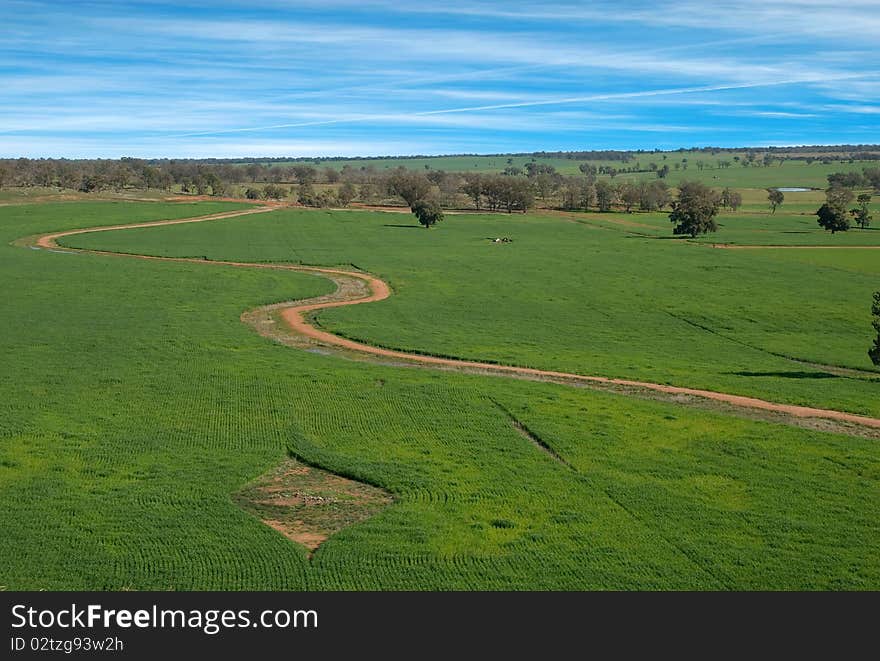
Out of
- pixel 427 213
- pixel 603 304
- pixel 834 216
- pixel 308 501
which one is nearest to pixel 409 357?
pixel 308 501

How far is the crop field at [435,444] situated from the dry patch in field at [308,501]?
0.67 ft

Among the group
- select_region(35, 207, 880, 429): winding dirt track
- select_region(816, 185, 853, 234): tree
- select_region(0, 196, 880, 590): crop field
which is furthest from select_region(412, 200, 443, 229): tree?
select_region(0, 196, 880, 590): crop field

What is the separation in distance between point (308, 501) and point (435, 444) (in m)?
6.78

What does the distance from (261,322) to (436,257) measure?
4359cm

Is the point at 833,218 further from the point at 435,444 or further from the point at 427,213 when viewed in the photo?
the point at 435,444

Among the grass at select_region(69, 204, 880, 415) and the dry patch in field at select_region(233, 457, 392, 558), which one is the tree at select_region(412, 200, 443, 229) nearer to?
the grass at select_region(69, 204, 880, 415)

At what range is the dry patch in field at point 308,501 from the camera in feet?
84.3

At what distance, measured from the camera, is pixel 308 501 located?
90.7 feet

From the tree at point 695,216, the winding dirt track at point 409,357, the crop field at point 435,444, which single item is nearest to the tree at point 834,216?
the tree at point 695,216

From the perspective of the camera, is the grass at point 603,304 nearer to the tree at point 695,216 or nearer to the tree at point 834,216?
the tree at point 695,216

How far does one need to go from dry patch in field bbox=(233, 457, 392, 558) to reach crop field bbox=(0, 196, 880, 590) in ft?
0.67

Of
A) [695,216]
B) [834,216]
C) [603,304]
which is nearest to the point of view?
[603,304]

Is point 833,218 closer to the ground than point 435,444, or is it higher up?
higher up

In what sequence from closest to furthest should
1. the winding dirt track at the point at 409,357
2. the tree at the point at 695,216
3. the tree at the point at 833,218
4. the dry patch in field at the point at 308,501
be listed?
1. the dry patch in field at the point at 308,501
2. the winding dirt track at the point at 409,357
3. the tree at the point at 695,216
4. the tree at the point at 833,218
